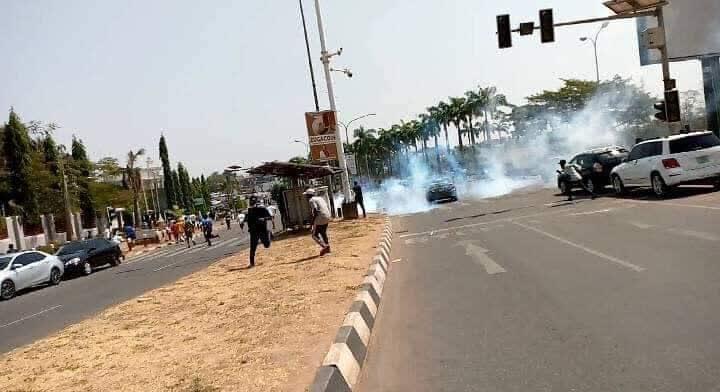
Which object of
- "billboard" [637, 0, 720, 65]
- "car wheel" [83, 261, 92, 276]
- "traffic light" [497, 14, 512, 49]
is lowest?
"car wheel" [83, 261, 92, 276]

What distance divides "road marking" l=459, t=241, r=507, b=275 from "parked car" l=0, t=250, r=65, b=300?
50.5 ft

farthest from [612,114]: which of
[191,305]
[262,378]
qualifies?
[262,378]

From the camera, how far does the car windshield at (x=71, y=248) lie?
27.4 meters

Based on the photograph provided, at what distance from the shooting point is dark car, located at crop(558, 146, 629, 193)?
23.4m

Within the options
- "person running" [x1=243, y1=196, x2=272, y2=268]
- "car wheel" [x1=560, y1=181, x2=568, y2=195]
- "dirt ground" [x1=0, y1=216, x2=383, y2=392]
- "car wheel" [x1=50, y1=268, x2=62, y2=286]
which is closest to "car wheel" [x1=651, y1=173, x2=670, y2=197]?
"car wheel" [x1=560, y1=181, x2=568, y2=195]

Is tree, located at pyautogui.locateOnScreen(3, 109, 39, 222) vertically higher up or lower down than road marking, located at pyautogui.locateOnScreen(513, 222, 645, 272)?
higher up

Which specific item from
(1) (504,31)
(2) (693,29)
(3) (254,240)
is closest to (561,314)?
(3) (254,240)

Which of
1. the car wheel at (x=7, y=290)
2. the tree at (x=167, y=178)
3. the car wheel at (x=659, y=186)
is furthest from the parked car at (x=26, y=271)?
the tree at (x=167, y=178)

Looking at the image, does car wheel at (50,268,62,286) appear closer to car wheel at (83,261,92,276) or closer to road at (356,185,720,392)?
car wheel at (83,261,92,276)

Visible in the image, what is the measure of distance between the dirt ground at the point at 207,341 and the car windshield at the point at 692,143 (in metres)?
9.86

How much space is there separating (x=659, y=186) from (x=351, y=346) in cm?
1464

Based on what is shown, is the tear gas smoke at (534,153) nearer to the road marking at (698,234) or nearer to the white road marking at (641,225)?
the white road marking at (641,225)

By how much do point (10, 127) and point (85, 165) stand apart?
1208 cm

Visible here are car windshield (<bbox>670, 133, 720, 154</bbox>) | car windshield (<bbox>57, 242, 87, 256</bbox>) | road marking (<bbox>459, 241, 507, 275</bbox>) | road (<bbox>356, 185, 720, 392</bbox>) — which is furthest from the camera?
car windshield (<bbox>57, 242, 87, 256</bbox>)
